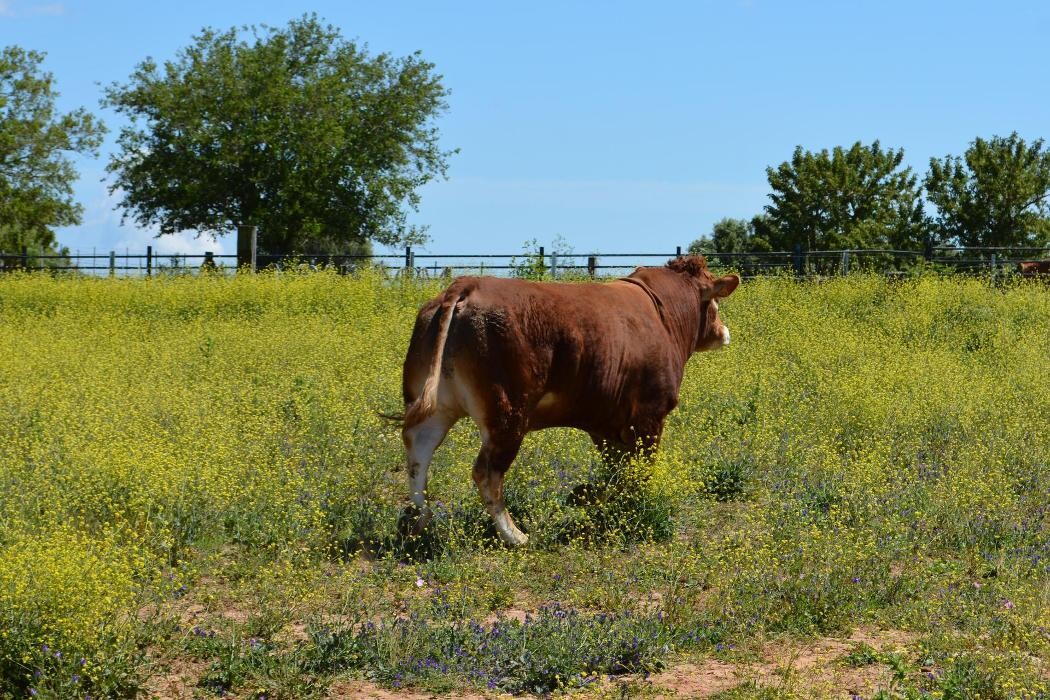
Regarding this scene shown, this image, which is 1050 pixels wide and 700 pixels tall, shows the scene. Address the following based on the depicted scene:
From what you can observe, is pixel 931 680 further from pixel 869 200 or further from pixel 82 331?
pixel 869 200

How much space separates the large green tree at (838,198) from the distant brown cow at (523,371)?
47482 mm

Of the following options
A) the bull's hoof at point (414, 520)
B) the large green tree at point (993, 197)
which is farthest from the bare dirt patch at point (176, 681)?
the large green tree at point (993, 197)

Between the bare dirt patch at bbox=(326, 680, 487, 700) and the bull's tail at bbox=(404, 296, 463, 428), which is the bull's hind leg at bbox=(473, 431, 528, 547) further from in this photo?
the bare dirt patch at bbox=(326, 680, 487, 700)

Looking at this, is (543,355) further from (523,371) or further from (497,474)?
(497,474)

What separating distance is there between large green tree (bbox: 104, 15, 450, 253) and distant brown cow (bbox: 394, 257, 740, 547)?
33.8 metres

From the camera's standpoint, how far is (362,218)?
143ft

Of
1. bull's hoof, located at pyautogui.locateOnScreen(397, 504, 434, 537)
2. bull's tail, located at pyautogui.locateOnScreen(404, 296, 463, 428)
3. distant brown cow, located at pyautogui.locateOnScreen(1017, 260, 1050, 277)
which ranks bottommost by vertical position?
bull's hoof, located at pyautogui.locateOnScreen(397, 504, 434, 537)

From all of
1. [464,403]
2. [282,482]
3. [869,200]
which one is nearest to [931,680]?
[464,403]

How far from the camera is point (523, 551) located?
23.8 ft

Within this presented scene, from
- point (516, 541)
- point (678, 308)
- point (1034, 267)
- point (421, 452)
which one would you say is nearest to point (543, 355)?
point (421, 452)

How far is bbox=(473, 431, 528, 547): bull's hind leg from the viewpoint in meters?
7.53

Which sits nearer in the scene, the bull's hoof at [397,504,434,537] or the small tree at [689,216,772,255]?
the bull's hoof at [397,504,434,537]

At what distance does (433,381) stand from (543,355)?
76 cm

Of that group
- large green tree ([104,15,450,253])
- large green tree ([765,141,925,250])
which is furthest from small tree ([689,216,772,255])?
large green tree ([104,15,450,253])
